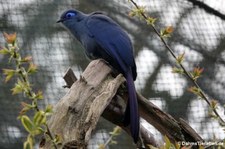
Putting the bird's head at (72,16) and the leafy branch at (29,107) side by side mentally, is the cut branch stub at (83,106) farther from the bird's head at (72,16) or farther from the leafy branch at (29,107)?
the bird's head at (72,16)

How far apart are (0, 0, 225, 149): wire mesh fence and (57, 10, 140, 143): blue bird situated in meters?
0.51

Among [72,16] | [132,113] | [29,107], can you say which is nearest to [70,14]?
[72,16]

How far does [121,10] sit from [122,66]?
0.93 m

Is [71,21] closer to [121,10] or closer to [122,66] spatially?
[122,66]

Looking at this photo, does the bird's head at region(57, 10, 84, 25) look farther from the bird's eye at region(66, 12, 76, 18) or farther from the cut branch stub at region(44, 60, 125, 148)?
the cut branch stub at region(44, 60, 125, 148)

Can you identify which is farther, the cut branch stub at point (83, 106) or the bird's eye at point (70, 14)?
the bird's eye at point (70, 14)

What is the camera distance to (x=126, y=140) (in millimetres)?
2227

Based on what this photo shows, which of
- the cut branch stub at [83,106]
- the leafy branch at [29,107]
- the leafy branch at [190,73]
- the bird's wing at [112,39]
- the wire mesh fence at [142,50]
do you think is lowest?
the wire mesh fence at [142,50]

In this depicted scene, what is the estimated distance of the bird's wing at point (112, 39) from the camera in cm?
151

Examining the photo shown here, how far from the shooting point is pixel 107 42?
1.59 metres

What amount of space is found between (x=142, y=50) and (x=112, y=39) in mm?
808

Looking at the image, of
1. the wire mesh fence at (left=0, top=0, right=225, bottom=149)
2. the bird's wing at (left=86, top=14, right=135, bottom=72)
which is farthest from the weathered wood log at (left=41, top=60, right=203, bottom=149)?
the wire mesh fence at (left=0, top=0, right=225, bottom=149)

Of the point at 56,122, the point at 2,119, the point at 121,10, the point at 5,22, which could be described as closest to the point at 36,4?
the point at 5,22

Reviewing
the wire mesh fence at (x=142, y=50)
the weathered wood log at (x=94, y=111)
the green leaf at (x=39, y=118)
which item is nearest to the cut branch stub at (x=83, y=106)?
the weathered wood log at (x=94, y=111)
